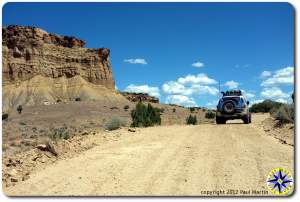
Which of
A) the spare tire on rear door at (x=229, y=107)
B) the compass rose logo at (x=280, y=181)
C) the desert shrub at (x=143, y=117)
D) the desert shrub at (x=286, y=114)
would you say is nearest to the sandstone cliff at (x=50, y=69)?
the desert shrub at (x=143, y=117)

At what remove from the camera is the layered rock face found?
10481cm

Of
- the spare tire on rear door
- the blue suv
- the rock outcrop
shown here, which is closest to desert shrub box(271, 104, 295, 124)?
the blue suv

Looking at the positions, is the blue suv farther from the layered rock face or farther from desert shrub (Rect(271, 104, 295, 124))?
the layered rock face

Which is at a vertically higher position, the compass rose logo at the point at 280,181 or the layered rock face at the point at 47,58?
the layered rock face at the point at 47,58

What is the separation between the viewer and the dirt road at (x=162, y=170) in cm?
746

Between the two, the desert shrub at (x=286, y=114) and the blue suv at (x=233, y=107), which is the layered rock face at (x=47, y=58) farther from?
the desert shrub at (x=286, y=114)

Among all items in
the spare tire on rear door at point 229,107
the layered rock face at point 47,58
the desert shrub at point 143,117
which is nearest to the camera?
the spare tire on rear door at point 229,107

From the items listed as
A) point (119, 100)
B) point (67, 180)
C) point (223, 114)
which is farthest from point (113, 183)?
point (119, 100)

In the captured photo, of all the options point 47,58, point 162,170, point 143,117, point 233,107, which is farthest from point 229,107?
point 47,58

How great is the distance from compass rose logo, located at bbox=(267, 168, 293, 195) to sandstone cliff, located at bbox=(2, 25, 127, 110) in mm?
89471

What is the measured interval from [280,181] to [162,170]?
7.99 feet

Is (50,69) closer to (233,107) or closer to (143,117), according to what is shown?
(143,117)

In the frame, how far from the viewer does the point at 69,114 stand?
63.9m

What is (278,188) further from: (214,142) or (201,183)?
(214,142)
